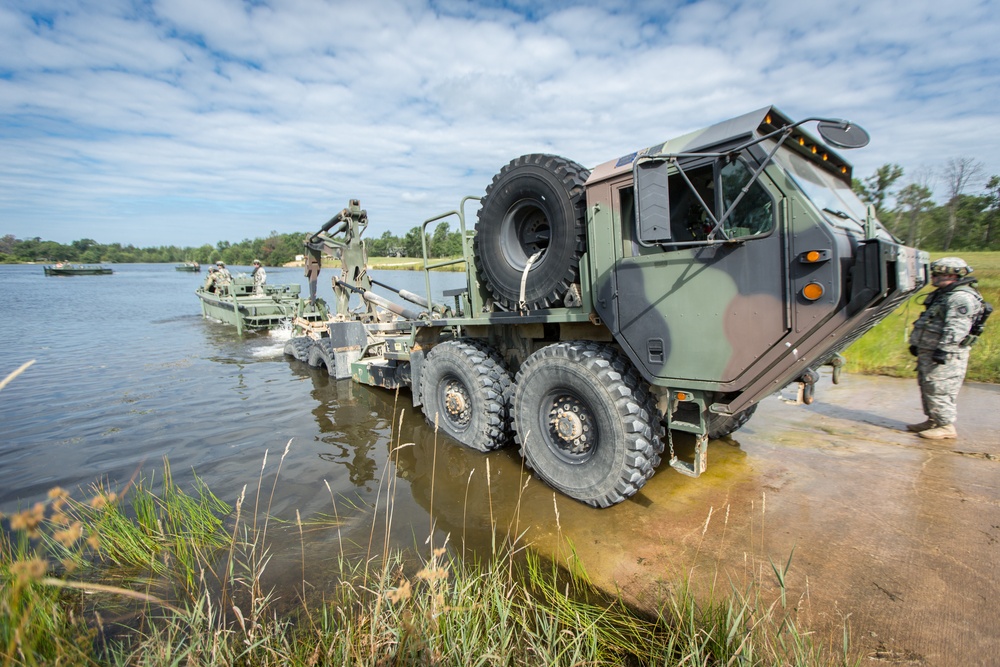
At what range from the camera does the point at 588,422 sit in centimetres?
392

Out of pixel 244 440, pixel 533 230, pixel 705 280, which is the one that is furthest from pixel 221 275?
pixel 705 280

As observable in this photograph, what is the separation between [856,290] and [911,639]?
74.2 inches

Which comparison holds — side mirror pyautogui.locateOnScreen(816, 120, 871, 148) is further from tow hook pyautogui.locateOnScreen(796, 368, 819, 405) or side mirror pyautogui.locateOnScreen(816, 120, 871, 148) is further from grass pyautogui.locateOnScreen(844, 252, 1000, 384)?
grass pyautogui.locateOnScreen(844, 252, 1000, 384)

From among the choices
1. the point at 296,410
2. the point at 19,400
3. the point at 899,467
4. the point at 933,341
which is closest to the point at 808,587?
the point at 899,467

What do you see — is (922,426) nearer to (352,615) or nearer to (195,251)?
(352,615)

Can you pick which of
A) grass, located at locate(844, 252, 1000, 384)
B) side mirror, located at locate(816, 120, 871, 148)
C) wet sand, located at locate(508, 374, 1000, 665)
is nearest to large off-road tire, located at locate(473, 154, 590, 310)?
side mirror, located at locate(816, 120, 871, 148)

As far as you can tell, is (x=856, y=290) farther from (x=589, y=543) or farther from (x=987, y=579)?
(x=589, y=543)

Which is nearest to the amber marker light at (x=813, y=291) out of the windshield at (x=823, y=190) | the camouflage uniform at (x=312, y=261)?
the windshield at (x=823, y=190)

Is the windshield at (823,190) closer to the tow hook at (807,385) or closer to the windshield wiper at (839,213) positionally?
the windshield wiper at (839,213)

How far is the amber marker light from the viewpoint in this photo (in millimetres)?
2830

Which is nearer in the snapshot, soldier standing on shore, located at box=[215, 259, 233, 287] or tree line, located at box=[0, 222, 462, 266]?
soldier standing on shore, located at box=[215, 259, 233, 287]

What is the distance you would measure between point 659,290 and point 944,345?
361 cm

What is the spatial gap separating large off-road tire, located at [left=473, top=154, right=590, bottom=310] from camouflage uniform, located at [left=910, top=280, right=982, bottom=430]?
3988 millimetres

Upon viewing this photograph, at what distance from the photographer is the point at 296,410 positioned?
24.0 ft
